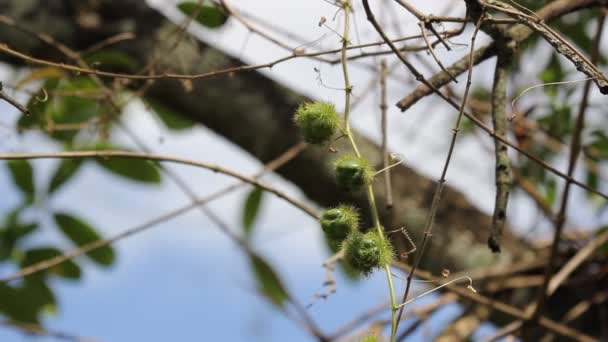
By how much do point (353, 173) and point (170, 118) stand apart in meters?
1.20

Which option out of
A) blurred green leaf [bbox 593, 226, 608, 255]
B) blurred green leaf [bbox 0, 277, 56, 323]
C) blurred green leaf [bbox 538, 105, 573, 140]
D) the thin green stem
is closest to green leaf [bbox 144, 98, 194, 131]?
blurred green leaf [bbox 0, 277, 56, 323]

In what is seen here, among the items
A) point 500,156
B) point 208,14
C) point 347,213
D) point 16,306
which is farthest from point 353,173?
point 16,306

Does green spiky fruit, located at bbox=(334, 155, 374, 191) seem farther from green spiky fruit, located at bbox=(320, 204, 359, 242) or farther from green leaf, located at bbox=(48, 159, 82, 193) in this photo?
green leaf, located at bbox=(48, 159, 82, 193)

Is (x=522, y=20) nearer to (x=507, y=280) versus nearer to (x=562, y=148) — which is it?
(x=507, y=280)

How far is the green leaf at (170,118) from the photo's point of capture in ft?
5.76

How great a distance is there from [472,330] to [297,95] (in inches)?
23.0

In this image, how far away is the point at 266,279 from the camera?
1.69 meters

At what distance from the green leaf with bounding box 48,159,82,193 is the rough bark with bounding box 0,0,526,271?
0.21 metres

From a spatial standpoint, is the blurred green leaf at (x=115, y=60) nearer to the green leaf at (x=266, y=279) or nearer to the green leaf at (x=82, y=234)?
the green leaf at (x=82, y=234)

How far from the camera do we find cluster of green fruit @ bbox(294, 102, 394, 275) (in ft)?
2.08

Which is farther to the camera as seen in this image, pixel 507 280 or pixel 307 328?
pixel 507 280

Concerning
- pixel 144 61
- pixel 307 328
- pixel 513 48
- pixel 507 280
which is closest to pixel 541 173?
pixel 507 280

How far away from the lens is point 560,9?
0.88m

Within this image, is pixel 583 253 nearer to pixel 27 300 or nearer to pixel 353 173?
pixel 353 173
